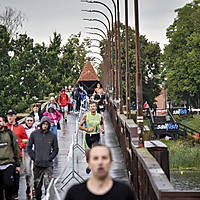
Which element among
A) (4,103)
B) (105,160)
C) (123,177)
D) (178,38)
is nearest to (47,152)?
(123,177)

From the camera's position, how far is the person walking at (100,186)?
431 cm

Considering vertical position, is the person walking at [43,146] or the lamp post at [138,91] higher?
the lamp post at [138,91]

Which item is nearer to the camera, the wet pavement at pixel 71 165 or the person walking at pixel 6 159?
the person walking at pixel 6 159

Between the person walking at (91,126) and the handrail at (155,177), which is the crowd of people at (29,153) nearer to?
the person walking at (91,126)

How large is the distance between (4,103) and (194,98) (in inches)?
1233

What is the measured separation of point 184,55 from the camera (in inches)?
2712

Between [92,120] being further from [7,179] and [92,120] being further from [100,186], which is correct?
[100,186]

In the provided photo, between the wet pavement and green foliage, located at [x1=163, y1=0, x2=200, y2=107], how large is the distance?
40835 mm

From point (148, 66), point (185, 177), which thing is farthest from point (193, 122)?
point (185, 177)

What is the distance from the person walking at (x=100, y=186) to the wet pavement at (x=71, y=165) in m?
6.22

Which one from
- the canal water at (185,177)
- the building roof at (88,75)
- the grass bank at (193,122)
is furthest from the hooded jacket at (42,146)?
the grass bank at (193,122)

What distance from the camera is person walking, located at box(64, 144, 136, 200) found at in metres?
4.31

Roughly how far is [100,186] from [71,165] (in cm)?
1216

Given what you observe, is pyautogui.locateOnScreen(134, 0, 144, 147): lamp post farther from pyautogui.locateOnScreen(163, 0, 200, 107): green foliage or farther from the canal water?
pyautogui.locateOnScreen(163, 0, 200, 107): green foliage
